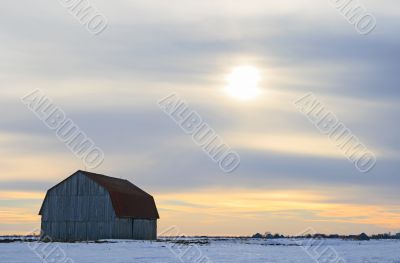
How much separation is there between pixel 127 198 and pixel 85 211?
5.40m

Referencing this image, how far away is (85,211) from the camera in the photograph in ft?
214

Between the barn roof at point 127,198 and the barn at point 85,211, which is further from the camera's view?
the barn roof at point 127,198

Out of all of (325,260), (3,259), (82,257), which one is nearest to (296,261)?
(325,260)

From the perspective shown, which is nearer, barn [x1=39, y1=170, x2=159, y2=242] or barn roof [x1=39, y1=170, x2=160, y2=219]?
barn [x1=39, y1=170, x2=159, y2=242]

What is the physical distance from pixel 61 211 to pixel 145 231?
1044cm

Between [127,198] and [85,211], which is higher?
[127,198]

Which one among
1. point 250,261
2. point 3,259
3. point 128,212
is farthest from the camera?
point 128,212

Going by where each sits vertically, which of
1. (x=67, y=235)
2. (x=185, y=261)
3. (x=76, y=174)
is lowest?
(x=185, y=261)

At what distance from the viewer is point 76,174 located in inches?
2601

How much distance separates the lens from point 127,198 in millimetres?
69062

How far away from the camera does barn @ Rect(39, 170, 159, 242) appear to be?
65062 mm

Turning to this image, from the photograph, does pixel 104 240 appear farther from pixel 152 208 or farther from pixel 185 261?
pixel 185 261

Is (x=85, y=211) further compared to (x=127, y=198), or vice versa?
(x=127, y=198)

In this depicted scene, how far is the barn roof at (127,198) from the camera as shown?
65.9 m
